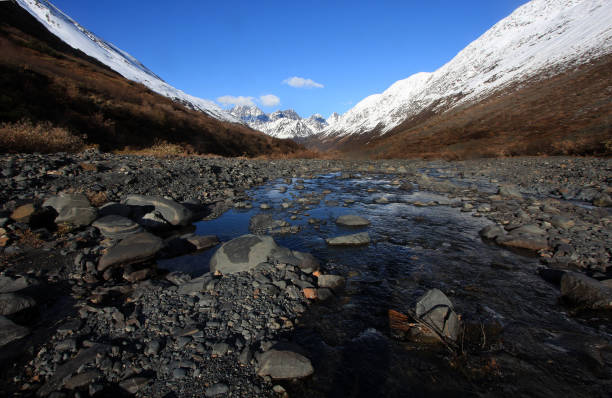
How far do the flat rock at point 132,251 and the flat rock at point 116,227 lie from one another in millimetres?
759

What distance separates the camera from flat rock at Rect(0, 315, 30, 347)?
298 cm

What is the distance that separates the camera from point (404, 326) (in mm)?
3648

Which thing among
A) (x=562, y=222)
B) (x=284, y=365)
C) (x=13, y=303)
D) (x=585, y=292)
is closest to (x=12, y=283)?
(x=13, y=303)

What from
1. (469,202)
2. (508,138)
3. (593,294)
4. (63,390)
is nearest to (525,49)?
(508,138)

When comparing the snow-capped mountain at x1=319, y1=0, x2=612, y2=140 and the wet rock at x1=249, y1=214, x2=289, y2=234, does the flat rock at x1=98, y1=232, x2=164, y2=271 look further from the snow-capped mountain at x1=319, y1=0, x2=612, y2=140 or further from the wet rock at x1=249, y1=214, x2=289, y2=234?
the snow-capped mountain at x1=319, y1=0, x2=612, y2=140

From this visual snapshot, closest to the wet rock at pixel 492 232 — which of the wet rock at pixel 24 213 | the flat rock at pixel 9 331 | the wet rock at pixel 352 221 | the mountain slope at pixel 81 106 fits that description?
the wet rock at pixel 352 221

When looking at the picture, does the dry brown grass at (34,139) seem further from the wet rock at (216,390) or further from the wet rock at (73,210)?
the wet rock at (216,390)

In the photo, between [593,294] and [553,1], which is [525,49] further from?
[593,294]

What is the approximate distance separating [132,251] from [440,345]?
5.66 m

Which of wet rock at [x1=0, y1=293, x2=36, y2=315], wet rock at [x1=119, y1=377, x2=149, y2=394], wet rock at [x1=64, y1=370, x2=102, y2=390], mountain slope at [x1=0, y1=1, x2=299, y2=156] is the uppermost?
mountain slope at [x1=0, y1=1, x2=299, y2=156]

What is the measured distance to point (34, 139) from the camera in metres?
11.5

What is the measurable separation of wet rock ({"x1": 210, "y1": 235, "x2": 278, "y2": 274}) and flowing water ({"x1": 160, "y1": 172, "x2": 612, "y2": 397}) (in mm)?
554

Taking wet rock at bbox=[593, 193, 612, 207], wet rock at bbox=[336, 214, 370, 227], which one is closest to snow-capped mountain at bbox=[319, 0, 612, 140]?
wet rock at bbox=[593, 193, 612, 207]

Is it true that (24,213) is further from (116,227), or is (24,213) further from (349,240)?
(349,240)
